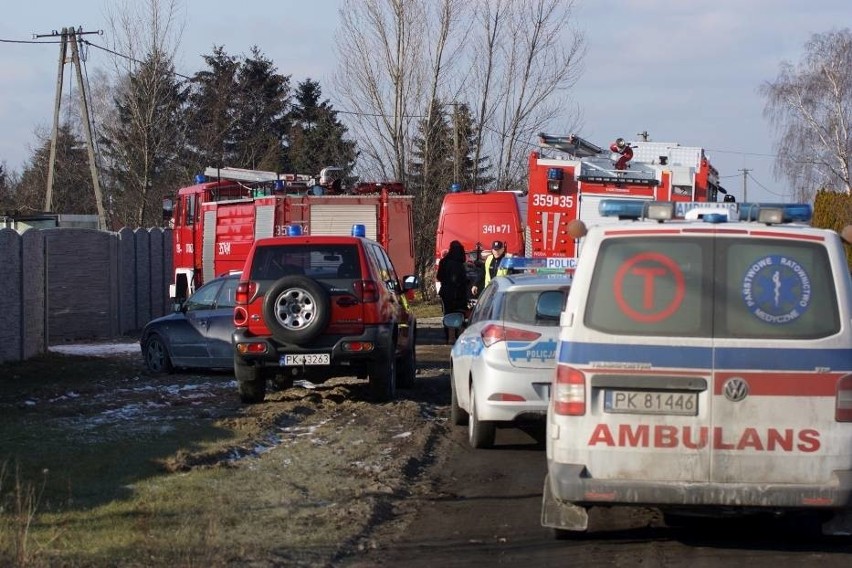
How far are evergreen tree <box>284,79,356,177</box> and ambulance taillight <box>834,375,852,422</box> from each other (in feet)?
119

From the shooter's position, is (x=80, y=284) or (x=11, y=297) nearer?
(x=11, y=297)

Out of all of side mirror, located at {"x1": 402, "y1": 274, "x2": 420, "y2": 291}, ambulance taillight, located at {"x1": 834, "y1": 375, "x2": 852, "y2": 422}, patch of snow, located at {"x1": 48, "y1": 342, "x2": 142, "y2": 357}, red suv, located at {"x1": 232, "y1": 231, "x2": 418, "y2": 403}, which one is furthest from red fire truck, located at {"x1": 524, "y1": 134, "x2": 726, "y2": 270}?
ambulance taillight, located at {"x1": 834, "y1": 375, "x2": 852, "y2": 422}

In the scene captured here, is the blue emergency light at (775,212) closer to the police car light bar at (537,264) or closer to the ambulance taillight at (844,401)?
the ambulance taillight at (844,401)

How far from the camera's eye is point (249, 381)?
1345cm

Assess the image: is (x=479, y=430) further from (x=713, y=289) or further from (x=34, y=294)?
(x=34, y=294)

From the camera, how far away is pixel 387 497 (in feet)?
29.0

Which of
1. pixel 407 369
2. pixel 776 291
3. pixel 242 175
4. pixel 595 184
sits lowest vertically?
pixel 407 369

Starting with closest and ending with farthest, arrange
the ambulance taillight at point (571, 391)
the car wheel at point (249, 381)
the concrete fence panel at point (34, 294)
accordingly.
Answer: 1. the ambulance taillight at point (571, 391)
2. the car wheel at point (249, 381)
3. the concrete fence panel at point (34, 294)

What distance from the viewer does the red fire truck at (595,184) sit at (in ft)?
57.7

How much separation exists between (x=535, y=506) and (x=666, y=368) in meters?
2.39

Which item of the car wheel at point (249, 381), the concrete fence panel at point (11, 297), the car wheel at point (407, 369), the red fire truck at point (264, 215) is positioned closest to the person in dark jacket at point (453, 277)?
the red fire truck at point (264, 215)

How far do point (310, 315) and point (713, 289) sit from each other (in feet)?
22.7

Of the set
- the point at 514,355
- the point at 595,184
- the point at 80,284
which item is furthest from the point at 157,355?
the point at 514,355

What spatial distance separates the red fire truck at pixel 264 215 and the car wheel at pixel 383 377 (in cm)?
835
